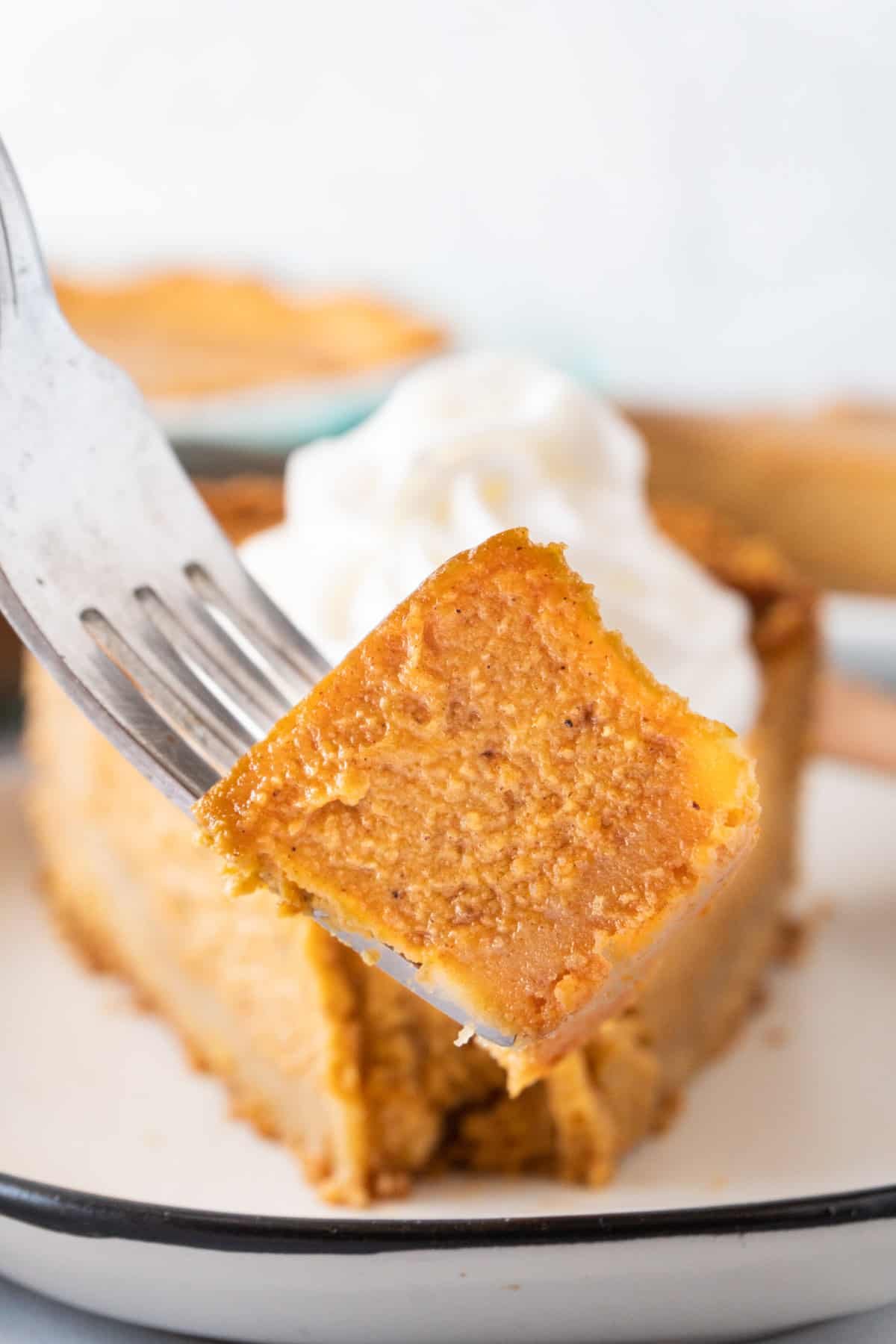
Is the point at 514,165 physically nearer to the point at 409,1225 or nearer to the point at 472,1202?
the point at 472,1202

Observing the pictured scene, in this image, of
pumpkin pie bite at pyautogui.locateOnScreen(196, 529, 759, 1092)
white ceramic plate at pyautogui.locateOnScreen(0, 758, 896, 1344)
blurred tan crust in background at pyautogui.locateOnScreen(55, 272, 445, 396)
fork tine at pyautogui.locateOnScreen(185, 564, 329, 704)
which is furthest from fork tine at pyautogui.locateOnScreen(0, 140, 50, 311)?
blurred tan crust in background at pyautogui.locateOnScreen(55, 272, 445, 396)

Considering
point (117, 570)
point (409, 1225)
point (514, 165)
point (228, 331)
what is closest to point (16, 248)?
point (117, 570)

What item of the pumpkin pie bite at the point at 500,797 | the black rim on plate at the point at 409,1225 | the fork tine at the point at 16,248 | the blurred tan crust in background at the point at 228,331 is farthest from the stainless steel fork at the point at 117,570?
the blurred tan crust in background at the point at 228,331

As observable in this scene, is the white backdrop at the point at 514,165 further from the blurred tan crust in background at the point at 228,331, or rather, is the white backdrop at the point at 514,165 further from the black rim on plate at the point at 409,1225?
the black rim on plate at the point at 409,1225

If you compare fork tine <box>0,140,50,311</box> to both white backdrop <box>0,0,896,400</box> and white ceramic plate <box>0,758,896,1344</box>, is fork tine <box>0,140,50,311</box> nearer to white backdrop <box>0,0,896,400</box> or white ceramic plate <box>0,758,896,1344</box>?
white ceramic plate <box>0,758,896,1344</box>

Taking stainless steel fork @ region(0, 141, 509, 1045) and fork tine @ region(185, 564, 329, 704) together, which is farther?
fork tine @ region(185, 564, 329, 704)
